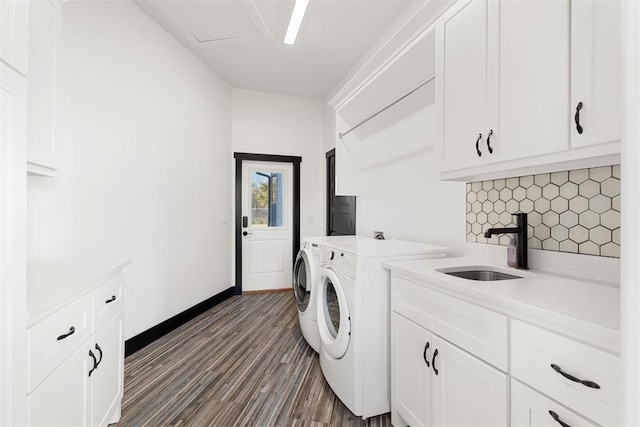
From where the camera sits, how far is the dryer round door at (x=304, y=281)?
2.49m

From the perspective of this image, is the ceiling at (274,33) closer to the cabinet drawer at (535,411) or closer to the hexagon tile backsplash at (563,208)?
the hexagon tile backsplash at (563,208)

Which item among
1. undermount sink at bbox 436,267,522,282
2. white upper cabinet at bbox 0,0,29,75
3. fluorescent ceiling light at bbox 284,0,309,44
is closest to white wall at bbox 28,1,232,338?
white upper cabinet at bbox 0,0,29,75

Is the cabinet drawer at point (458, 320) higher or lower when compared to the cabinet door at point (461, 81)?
lower

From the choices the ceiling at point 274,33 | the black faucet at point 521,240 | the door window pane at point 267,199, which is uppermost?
the ceiling at point 274,33

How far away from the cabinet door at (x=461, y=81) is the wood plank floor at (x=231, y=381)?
1539mm

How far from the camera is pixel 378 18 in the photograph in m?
2.68

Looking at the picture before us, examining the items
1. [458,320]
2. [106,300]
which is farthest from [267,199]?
[458,320]

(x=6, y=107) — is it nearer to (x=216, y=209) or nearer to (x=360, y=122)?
(x=360, y=122)

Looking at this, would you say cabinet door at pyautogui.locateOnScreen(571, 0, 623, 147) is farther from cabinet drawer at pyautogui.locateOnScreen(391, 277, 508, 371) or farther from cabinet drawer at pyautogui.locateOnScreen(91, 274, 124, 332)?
cabinet drawer at pyautogui.locateOnScreen(91, 274, 124, 332)

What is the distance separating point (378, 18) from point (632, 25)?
269cm

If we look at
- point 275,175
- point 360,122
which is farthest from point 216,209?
point 360,122

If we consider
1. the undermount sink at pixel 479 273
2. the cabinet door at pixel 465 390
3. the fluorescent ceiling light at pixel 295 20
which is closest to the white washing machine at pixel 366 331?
the undermount sink at pixel 479 273

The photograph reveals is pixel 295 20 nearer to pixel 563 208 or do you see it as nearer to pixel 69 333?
pixel 563 208

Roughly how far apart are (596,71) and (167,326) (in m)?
3.42
